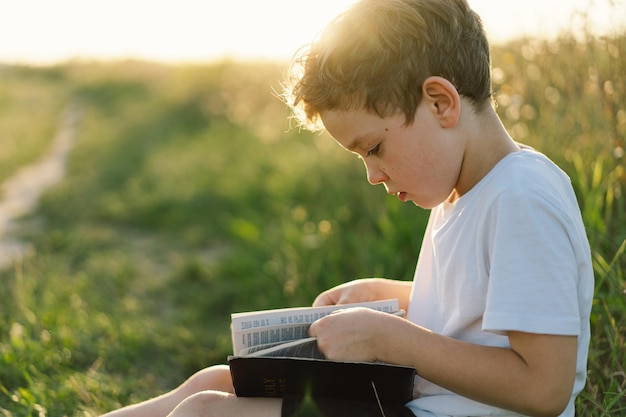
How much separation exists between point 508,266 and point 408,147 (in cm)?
38

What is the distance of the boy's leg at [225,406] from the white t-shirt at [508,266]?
0.35 meters

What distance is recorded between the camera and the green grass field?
2.83 meters

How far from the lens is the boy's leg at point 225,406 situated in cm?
174

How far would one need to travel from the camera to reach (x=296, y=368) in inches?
65.2

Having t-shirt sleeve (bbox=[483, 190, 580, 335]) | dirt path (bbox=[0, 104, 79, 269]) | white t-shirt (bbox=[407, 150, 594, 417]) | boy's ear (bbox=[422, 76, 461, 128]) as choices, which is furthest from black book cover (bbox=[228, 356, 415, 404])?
dirt path (bbox=[0, 104, 79, 269])

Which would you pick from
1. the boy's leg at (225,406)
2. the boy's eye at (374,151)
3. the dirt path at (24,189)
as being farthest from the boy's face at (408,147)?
the dirt path at (24,189)

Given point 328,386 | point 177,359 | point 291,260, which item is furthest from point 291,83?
point 291,260

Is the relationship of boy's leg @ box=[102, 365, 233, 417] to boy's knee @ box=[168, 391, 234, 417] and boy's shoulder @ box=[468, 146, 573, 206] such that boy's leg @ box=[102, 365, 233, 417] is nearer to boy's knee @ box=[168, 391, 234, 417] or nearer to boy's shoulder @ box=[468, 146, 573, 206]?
boy's knee @ box=[168, 391, 234, 417]

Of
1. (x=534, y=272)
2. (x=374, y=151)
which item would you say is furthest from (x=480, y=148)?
(x=534, y=272)

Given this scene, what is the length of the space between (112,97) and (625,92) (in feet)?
52.8

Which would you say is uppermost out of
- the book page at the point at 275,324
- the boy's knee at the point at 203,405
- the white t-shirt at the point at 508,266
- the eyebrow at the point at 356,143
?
the eyebrow at the point at 356,143

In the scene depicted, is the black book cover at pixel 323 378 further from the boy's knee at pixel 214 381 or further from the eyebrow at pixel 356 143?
the eyebrow at pixel 356 143

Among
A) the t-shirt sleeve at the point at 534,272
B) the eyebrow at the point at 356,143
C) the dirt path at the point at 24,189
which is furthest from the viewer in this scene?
the dirt path at the point at 24,189

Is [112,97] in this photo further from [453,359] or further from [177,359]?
[453,359]
